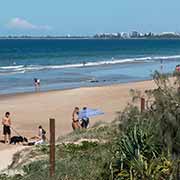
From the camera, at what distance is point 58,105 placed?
29.6 m

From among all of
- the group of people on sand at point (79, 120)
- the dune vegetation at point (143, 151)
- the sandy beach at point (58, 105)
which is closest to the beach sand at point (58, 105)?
the sandy beach at point (58, 105)

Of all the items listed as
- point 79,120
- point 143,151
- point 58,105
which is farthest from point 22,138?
point 58,105

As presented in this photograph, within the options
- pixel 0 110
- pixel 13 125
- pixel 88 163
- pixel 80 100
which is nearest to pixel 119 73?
pixel 80 100

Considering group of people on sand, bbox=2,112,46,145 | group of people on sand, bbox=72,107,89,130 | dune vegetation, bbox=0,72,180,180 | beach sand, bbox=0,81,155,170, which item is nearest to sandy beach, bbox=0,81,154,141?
beach sand, bbox=0,81,155,170

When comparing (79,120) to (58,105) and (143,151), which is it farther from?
(143,151)

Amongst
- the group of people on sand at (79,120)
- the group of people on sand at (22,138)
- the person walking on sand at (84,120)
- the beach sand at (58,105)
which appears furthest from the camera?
the beach sand at (58,105)

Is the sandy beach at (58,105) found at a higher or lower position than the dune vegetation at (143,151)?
lower

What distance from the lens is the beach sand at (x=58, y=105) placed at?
2328cm

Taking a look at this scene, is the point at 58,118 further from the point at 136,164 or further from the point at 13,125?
the point at 136,164

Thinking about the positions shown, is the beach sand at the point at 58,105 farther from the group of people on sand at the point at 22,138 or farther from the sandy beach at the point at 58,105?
the group of people on sand at the point at 22,138

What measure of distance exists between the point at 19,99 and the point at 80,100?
3.31 m

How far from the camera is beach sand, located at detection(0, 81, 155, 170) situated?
23.3 metres

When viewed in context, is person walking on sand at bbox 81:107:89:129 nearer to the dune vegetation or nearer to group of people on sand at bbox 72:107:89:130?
Result: group of people on sand at bbox 72:107:89:130

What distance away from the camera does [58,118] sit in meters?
24.8
